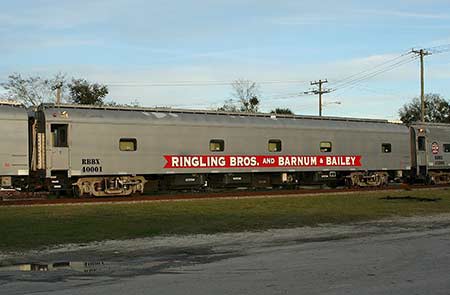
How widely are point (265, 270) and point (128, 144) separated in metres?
16.2

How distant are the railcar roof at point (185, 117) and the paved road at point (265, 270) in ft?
41.0

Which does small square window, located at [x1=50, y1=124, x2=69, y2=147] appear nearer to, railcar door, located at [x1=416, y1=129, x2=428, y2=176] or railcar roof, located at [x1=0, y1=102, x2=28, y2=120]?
railcar roof, located at [x1=0, y1=102, x2=28, y2=120]

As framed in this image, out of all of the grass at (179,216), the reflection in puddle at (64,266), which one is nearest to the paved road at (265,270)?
the reflection in puddle at (64,266)

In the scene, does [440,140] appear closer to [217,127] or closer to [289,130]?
[289,130]

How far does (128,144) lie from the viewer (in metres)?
24.4

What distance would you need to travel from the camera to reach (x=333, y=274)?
862 centimetres

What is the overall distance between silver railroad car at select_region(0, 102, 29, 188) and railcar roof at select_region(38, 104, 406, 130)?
1.07 m

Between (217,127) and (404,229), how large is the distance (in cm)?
1337

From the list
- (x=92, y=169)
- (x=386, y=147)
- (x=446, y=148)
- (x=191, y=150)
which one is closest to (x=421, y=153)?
(x=446, y=148)

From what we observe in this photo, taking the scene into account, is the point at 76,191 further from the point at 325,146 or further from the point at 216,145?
the point at 325,146

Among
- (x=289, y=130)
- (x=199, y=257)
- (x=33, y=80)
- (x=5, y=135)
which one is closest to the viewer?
(x=199, y=257)

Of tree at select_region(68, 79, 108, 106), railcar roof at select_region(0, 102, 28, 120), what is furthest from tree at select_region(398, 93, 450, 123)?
railcar roof at select_region(0, 102, 28, 120)

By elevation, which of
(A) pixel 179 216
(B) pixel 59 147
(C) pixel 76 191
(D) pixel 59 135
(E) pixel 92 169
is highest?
(D) pixel 59 135

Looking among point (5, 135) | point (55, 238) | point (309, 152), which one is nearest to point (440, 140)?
point (309, 152)
